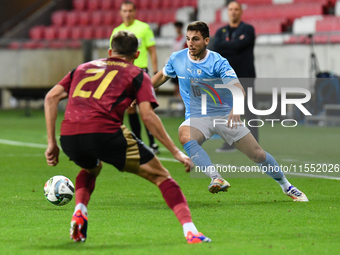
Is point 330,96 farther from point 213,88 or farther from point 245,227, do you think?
point 245,227

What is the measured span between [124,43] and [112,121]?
0.53 meters

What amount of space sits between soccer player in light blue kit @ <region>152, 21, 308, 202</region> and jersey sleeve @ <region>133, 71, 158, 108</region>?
1869 mm

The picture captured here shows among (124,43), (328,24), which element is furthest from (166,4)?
(124,43)

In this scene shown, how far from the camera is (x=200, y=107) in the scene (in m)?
6.05

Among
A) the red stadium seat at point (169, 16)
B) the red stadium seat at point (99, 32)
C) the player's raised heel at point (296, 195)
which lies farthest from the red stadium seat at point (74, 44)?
the player's raised heel at point (296, 195)

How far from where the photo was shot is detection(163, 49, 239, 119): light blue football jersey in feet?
19.3

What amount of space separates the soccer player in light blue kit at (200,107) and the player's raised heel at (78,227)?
6.13 feet

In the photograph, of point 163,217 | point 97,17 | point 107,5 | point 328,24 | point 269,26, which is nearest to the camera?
point 163,217

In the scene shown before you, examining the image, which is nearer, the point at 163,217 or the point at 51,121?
the point at 51,121

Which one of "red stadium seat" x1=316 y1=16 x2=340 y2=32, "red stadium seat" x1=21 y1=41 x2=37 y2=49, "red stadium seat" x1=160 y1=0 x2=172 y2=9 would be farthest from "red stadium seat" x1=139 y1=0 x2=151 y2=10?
"red stadium seat" x1=316 y1=16 x2=340 y2=32

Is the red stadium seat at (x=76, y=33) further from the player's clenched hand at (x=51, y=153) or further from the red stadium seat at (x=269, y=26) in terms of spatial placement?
the player's clenched hand at (x=51, y=153)

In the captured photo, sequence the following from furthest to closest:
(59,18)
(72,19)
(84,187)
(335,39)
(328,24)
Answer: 1. (59,18)
2. (72,19)
3. (328,24)
4. (335,39)
5. (84,187)

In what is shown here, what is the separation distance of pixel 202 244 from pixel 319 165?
5.04 m

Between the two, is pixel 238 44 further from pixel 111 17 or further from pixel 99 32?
pixel 111 17
